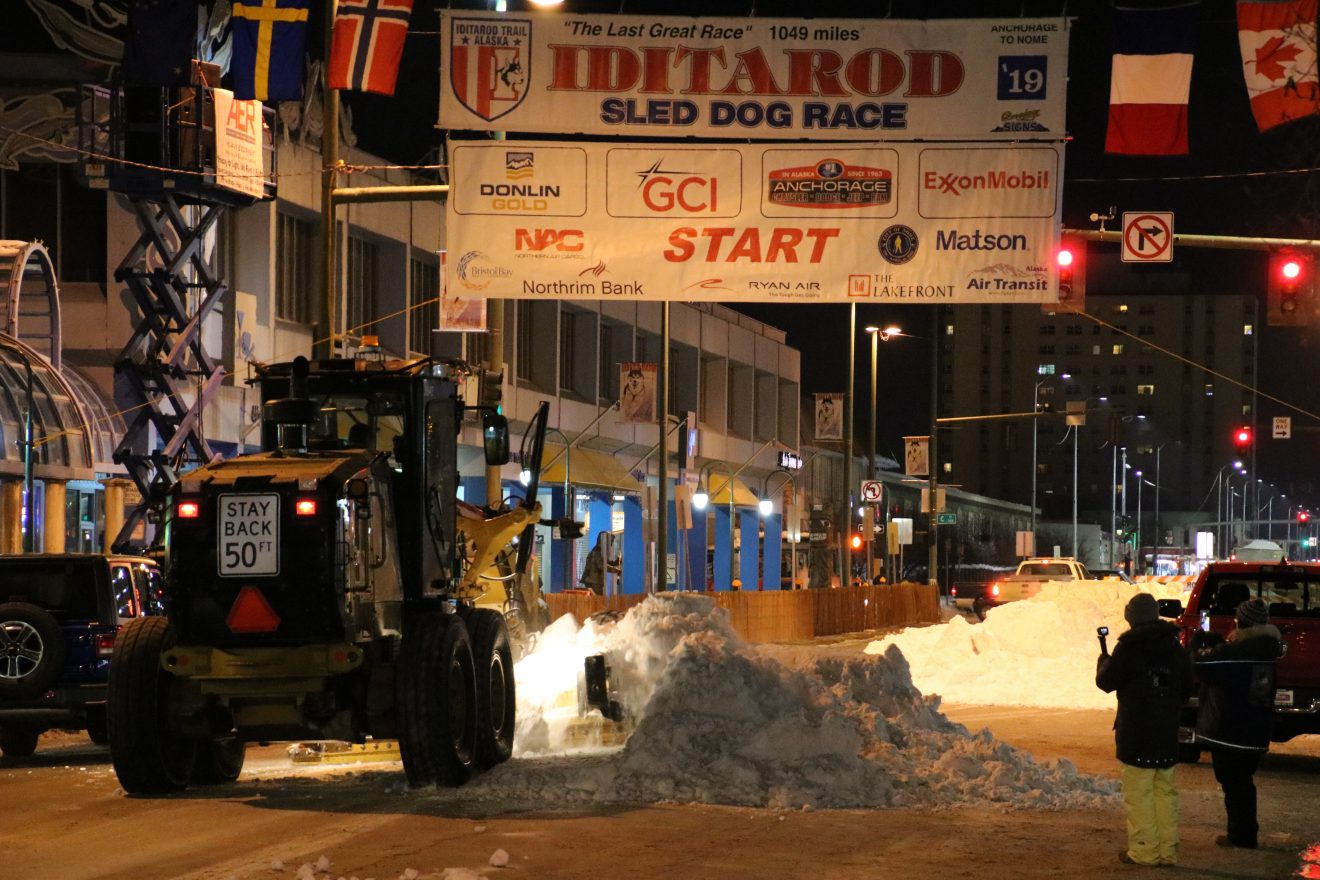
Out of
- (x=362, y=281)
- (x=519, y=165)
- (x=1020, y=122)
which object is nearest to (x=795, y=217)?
(x=1020, y=122)

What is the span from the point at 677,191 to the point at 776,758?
931cm

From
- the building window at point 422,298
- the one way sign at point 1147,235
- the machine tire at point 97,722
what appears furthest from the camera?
the building window at point 422,298

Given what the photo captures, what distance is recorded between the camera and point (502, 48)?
20797 millimetres

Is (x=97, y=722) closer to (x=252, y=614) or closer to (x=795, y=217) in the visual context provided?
(x=252, y=614)

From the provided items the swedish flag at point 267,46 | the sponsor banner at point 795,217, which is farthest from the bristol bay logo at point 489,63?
the swedish flag at point 267,46

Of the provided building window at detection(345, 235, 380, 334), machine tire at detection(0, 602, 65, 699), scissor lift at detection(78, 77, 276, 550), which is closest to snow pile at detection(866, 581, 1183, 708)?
machine tire at detection(0, 602, 65, 699)

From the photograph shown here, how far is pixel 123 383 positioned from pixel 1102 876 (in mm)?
23972

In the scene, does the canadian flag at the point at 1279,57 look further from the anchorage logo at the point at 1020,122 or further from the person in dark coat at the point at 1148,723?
the person in dark coat at the point at 1148,723

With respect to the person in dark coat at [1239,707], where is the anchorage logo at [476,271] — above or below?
above

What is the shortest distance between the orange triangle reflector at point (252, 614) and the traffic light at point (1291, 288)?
17104 millimetres

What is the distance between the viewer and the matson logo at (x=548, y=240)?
21031 mm

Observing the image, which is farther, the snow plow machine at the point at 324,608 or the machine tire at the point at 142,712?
the machine tire at the point at 142,712

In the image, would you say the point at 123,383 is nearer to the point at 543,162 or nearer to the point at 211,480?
the point at 543,162

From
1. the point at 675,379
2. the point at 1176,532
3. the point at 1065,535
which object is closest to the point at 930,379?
the point at 675,379
